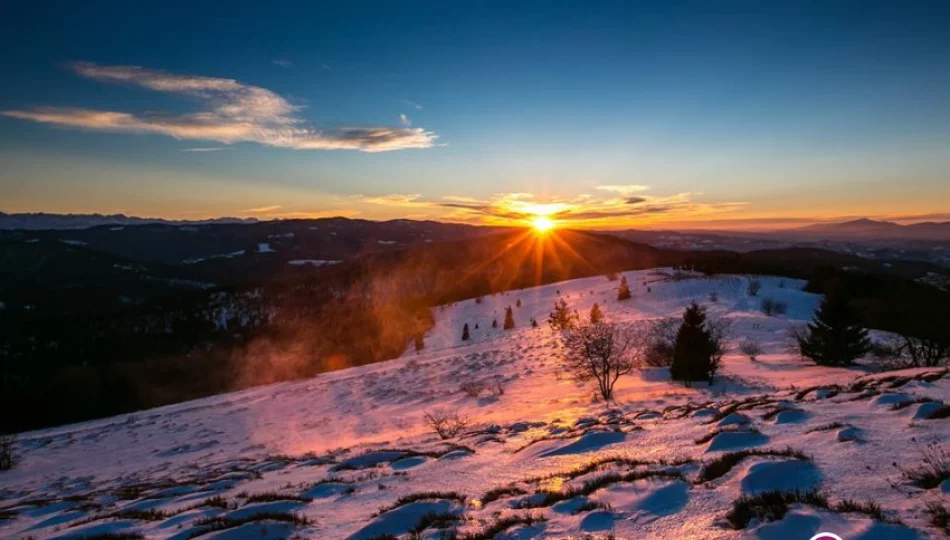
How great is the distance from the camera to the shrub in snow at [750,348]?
2659 cm

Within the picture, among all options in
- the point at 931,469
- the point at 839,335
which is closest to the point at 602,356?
the point at 839,335

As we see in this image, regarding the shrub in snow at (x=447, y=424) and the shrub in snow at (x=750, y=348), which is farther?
the shrub in snow at (x=750, y=348)

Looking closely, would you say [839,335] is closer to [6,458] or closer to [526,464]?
[526,464]

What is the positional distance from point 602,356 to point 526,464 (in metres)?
12.1

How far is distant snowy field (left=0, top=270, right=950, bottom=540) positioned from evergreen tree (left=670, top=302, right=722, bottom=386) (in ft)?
4.00

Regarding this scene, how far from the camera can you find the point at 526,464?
32.9 ft

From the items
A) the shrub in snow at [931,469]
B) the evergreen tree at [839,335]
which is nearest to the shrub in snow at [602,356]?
the evergreen tree at [839,335]

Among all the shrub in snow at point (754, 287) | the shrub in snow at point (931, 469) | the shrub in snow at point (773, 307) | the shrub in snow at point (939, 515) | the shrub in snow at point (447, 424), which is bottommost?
the shrub in snow at point (447, 424)

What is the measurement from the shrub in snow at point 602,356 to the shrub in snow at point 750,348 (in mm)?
5431

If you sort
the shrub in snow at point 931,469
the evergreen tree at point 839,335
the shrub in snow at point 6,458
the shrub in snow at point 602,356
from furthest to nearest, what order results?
1. the shrub in snow at point 6,458
2. the evergreen tree at point 839,335
3. the shrub in snow at point 602,356
4. the shrub in snow at point 931,469

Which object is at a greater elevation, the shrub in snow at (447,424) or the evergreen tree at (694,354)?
the evergreen tree at (694,354)

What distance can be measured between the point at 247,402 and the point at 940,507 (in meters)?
35.3

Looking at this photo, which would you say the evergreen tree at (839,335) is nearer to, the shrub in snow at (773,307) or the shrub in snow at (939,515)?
the shrub in snow at (773,307)

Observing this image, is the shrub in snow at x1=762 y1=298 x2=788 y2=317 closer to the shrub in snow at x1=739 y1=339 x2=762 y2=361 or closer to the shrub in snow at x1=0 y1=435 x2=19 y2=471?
the shrub in snow at x1=739 y1=339 x2=762 y2=361
